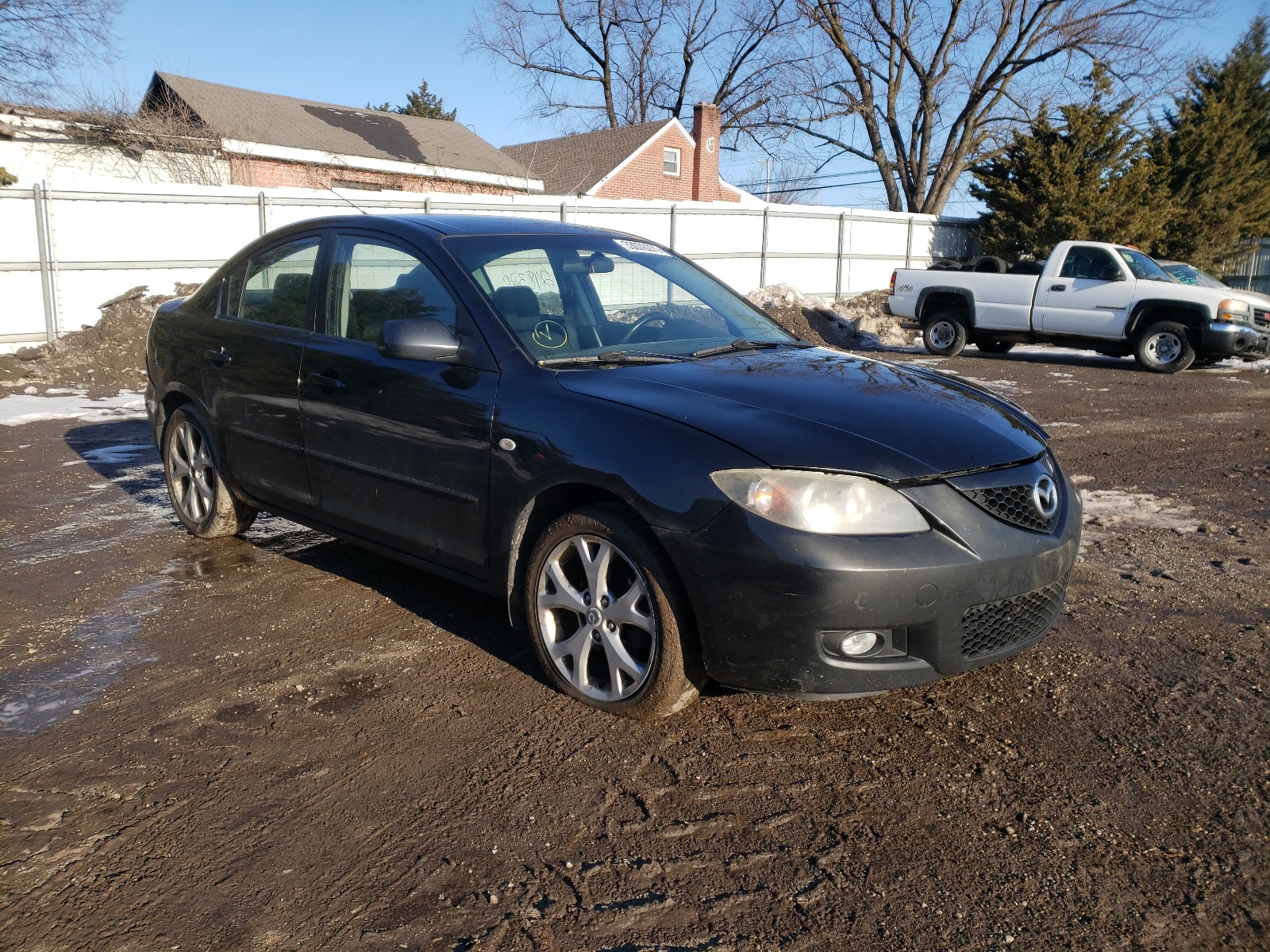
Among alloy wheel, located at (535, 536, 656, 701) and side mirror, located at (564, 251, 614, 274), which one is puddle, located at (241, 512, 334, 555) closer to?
side mirror, located at (564, 251, 614, 274)

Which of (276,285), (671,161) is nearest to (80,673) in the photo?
(276,285)

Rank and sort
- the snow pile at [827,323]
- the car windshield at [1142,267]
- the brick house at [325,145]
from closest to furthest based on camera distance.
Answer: the car windshield at [1142,267] → the snow pile at [827,323] → the brick house at [325,145]

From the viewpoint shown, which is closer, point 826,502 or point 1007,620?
point 826,502

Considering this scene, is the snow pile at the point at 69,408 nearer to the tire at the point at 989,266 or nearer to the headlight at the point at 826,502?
the headlight at the point at 826,502

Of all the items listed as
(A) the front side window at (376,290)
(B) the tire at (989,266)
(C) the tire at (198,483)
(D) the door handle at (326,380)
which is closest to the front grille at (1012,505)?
(A) the front side window at (376,290)

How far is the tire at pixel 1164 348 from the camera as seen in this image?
48.4 feet

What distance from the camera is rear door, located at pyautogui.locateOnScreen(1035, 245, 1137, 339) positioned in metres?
15.2

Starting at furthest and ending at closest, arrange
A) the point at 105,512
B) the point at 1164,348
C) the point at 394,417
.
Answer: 1. the point at 1164,348
2. the point at 105,512
3. the point at 394,417

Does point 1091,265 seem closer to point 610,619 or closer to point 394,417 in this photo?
point 394,417

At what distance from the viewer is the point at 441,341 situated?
3.88 metres

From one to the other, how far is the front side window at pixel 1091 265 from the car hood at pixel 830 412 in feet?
41.9

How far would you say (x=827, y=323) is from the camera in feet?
64.1

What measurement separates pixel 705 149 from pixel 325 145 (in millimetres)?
16930

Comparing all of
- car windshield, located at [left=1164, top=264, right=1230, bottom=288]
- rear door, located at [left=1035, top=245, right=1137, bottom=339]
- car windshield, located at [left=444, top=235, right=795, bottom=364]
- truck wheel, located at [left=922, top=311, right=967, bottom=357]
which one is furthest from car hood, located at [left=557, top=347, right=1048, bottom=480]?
truck wheel, located at [left=922, top=311, right=967, bottom=357]
